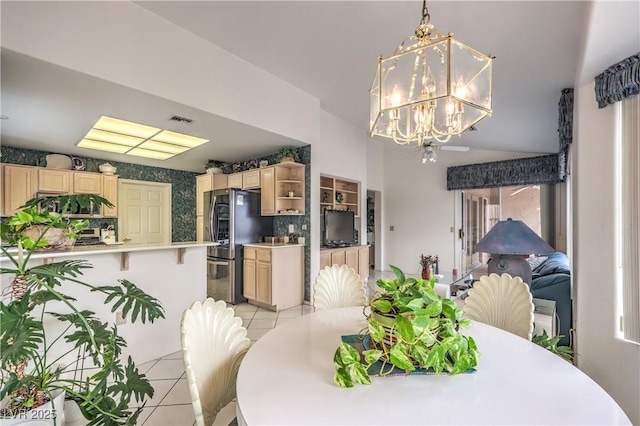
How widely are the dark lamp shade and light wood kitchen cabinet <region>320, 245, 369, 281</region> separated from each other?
270 cm

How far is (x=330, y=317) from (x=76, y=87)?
270 centimetres

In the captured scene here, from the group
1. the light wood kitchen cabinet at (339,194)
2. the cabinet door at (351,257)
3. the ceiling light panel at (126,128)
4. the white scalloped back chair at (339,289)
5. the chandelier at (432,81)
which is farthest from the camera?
the light wood kitchen cabinet at (339,194)

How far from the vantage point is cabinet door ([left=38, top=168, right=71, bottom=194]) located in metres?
4.07

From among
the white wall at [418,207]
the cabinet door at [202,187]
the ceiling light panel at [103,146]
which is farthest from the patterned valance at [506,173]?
the ceiling light panel at [103,146]

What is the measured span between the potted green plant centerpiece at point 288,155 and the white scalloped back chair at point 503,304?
3.00 metres

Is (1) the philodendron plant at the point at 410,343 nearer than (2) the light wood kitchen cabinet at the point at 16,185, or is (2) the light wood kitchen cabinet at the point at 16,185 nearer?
(1) the philodendron plant at the point at 410,343

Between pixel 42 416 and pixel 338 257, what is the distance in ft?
13.4

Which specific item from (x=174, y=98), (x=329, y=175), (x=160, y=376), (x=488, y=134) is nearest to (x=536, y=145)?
(x=488, y=134)

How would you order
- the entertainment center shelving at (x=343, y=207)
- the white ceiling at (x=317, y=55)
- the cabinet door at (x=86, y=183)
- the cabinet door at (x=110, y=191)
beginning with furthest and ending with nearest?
the entertainment center shelving at (x=343, y=207)
the cabinet door at (x=110, y=191)
the cabinet door at (x=86, y=183)
the white ceiling at (x=317, y=55)

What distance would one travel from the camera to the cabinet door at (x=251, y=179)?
4.58 metres

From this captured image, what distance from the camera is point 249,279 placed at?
4227mm

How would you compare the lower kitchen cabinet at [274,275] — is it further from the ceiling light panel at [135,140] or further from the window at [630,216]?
the window at [630,216]

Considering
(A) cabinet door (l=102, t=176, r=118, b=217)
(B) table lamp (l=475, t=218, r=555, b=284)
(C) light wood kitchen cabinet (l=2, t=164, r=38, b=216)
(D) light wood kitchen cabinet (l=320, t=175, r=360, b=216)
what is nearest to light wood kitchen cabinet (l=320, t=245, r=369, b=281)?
(D) light wood kitchen cabinet (l=320, t=175, r=360, b=216)

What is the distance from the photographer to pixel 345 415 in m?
0.83
